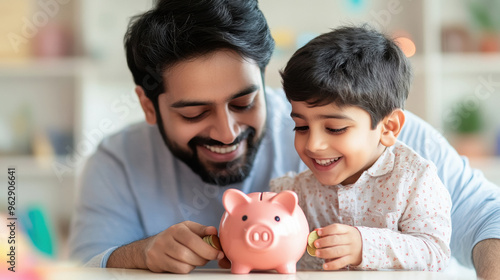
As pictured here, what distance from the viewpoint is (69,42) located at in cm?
296

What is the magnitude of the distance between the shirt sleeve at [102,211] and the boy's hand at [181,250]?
1.26 ft

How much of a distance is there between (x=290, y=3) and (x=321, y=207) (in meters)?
2.08

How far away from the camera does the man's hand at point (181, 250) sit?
91cm

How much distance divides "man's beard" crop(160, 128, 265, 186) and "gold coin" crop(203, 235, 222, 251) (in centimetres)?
39

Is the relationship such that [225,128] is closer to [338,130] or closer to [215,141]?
[215,141]

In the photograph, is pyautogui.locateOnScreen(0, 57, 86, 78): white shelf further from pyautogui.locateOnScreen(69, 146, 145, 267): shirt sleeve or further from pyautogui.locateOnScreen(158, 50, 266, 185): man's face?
pyautogui.locateOnScreen(158, 50, 266, 185): man's face

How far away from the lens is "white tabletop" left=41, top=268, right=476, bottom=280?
33.9 inches

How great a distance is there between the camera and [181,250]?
2.99ft

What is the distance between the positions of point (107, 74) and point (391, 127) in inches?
85.4

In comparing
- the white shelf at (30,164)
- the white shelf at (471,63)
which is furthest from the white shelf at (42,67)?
the white shelf at (471,63)

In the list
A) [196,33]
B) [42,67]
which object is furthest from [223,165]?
[42,67]

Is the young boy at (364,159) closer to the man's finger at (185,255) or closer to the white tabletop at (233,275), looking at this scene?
the white tabletop at (233,275)

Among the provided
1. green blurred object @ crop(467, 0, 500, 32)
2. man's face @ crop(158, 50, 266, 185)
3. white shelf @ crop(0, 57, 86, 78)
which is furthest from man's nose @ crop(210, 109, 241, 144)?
green blurred object @ crop(467, 0, 500, 32)

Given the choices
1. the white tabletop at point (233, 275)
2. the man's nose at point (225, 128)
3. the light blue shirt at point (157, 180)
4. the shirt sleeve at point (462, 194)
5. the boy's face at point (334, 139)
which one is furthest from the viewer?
the light blue shirt at point (157, 180)
